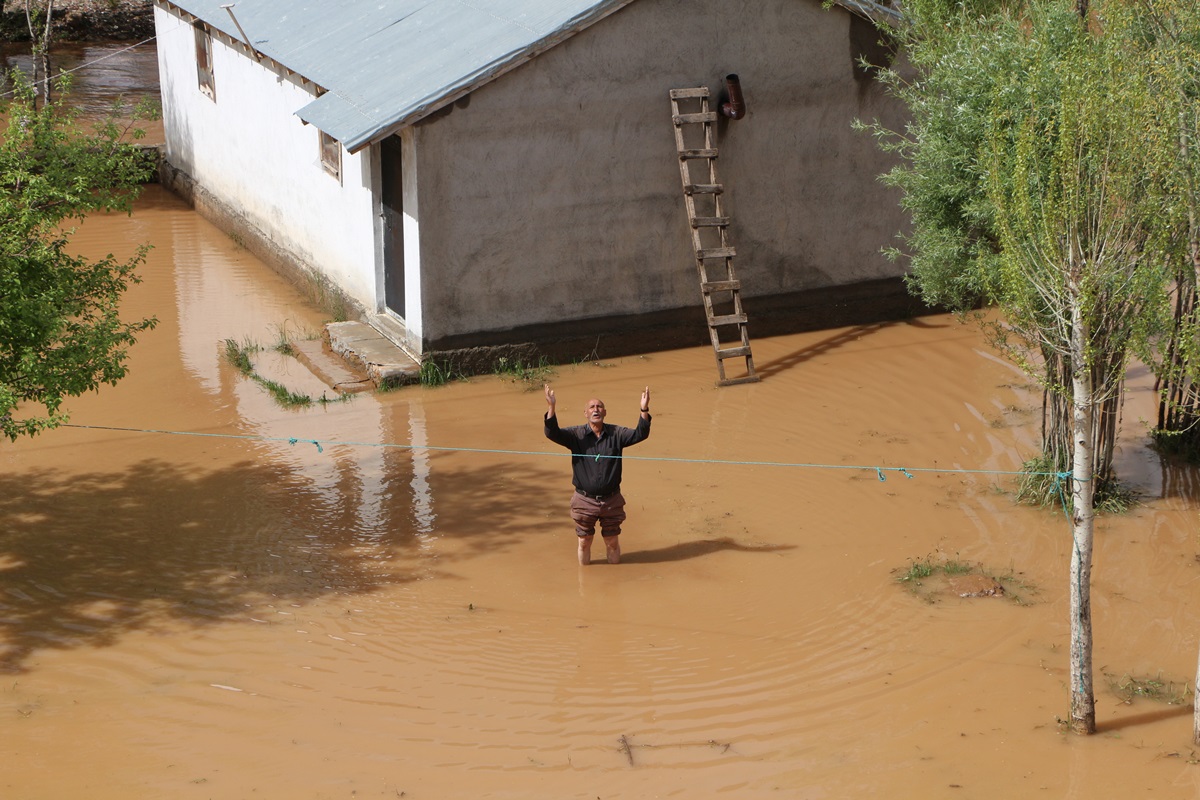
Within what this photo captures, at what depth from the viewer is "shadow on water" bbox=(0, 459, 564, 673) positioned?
30.9 feet

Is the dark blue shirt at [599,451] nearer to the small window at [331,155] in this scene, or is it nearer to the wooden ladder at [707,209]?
the wooden ladder at [707,209]

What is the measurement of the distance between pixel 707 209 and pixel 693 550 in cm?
552

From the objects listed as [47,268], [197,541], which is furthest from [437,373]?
[47,268]

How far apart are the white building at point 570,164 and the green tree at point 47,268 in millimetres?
3550

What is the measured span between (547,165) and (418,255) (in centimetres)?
168

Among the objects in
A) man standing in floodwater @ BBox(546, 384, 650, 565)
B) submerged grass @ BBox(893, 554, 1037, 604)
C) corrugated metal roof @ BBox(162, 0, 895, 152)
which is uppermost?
corrugated metal roof @ BBox(162, 0, 895, 152)

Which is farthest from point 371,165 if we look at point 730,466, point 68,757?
point 68,757

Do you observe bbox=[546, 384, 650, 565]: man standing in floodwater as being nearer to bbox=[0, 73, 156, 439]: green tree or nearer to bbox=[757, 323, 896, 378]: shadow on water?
bbox=[0, 73, 156, 439]: green tree

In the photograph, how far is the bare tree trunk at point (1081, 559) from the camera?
7723 mm

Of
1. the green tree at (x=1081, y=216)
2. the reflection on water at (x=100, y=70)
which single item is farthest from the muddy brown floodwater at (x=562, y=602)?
the reflection on water at (x=100, y=70)

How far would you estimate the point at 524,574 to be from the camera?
10.1 m

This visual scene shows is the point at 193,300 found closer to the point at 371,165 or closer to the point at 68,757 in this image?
the point at 371,165

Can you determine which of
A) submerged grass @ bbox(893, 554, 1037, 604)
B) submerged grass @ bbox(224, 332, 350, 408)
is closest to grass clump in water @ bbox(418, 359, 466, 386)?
submerged grass @ bbox(224, 332, 350, 408)

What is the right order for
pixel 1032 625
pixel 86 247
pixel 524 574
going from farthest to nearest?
pixel 86 247 < pixel 524 574 < pixel 1032 625
